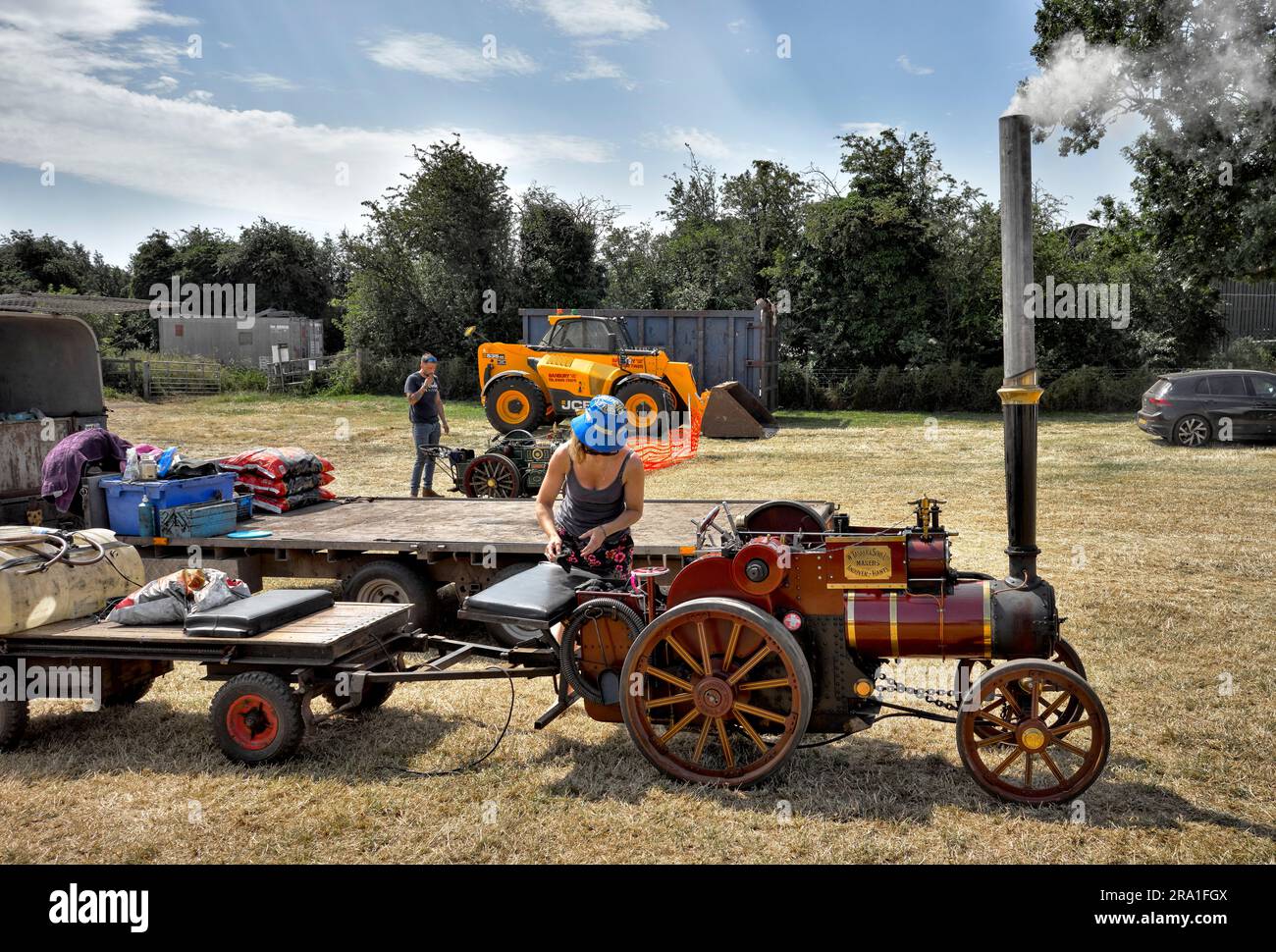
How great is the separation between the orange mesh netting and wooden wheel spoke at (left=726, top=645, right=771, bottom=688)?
35.5 ft

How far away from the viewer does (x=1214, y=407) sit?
56.4ft

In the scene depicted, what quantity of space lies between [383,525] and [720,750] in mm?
3682

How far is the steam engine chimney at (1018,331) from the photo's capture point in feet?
12.8

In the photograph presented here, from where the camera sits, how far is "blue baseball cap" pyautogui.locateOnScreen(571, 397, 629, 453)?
516 cm

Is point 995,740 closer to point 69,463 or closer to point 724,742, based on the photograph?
point 724,742

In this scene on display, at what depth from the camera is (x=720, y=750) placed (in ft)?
15.6

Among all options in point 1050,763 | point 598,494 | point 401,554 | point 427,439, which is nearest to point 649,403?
point 427,439

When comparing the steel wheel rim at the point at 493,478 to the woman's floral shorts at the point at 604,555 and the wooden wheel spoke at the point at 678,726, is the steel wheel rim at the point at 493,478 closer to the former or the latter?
the woman's floral shorts at the point at 604,555

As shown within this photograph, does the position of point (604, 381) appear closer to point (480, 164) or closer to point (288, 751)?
point (288, 751)

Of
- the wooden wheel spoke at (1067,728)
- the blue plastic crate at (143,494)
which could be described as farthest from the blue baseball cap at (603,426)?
the blue plastic crate at (143,494)

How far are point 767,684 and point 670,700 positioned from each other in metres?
0.42

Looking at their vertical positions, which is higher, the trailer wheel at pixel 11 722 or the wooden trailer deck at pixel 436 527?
the wooden trailer deck at pixel 436 527

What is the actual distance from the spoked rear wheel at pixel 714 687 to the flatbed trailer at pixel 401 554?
1751 millimetres

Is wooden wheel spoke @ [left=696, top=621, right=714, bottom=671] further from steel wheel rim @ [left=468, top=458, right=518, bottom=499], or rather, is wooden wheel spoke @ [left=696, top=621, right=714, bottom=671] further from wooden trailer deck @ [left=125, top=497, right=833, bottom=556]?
steel wheel rim @ [left=468, top=458, right=518, bottom=499]
